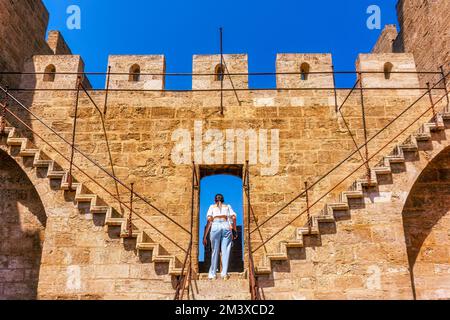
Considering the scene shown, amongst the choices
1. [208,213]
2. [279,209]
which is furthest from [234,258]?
[208,213]

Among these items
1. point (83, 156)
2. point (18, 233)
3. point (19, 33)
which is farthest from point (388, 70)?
point (18, 233)

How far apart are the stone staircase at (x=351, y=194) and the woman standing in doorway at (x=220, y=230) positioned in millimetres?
605

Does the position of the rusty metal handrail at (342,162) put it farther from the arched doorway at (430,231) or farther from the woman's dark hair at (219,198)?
the woman's dark hair at (219,198)

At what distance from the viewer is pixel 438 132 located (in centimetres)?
909

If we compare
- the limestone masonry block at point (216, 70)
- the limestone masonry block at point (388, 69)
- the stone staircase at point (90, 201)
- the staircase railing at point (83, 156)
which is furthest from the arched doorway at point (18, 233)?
the limestone masonry block at point (388, 69)

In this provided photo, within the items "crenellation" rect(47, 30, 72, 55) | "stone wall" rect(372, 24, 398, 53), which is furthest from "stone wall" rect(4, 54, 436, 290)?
"stone wall" rect(372, 24, 398, 53)

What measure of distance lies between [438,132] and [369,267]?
9.27 feet

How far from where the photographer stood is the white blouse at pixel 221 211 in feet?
→ 28.1

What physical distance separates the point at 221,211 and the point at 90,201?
220 cm

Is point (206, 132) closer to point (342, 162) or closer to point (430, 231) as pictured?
point (342, 162)

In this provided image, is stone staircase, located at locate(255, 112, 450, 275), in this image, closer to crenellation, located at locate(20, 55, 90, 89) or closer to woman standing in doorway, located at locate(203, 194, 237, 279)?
woman standing in doorway, located at locate(203, 194, 237, 279)

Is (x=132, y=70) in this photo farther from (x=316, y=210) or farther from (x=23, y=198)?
(x=316, y=210)

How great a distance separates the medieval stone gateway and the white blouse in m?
0.54

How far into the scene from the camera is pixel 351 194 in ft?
27.7
